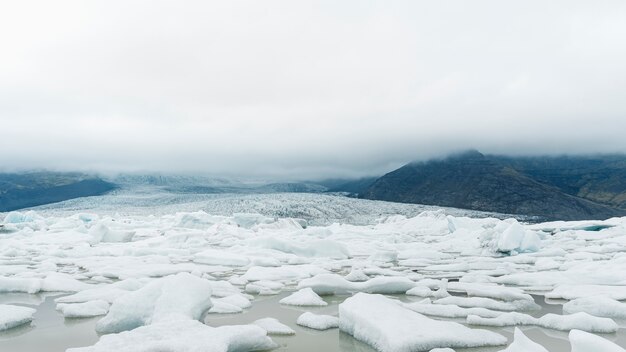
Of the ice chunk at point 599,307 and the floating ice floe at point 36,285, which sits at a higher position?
the floating ice floe at point 36,285

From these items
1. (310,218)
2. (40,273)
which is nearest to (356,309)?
(40,273)

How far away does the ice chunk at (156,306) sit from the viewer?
485 cm

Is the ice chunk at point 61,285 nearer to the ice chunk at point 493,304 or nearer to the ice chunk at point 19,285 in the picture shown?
the ice chunk at point 19,285

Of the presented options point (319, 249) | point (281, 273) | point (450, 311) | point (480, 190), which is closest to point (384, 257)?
point (319, 249)

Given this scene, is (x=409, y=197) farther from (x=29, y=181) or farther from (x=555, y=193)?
(x=29, y=181)

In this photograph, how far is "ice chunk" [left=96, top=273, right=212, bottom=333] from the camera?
4.85 meters

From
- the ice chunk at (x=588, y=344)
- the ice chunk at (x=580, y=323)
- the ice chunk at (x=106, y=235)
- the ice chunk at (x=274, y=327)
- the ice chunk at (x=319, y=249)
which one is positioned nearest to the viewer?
the ice chunk at (x=588, y=344)

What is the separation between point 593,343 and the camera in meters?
3.39

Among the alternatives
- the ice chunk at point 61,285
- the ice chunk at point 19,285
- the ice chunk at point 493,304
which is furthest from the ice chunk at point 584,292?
the ice chunk at point 19,285

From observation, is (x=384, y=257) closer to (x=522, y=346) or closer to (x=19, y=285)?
(x=19, y=285)

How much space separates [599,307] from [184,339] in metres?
5.11

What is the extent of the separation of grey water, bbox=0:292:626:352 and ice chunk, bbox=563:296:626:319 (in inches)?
9.6

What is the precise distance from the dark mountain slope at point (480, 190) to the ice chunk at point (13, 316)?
109 metres

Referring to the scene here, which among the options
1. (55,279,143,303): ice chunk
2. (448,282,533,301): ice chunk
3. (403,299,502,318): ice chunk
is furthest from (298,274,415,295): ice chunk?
(55,279,143,303): ice chunk
